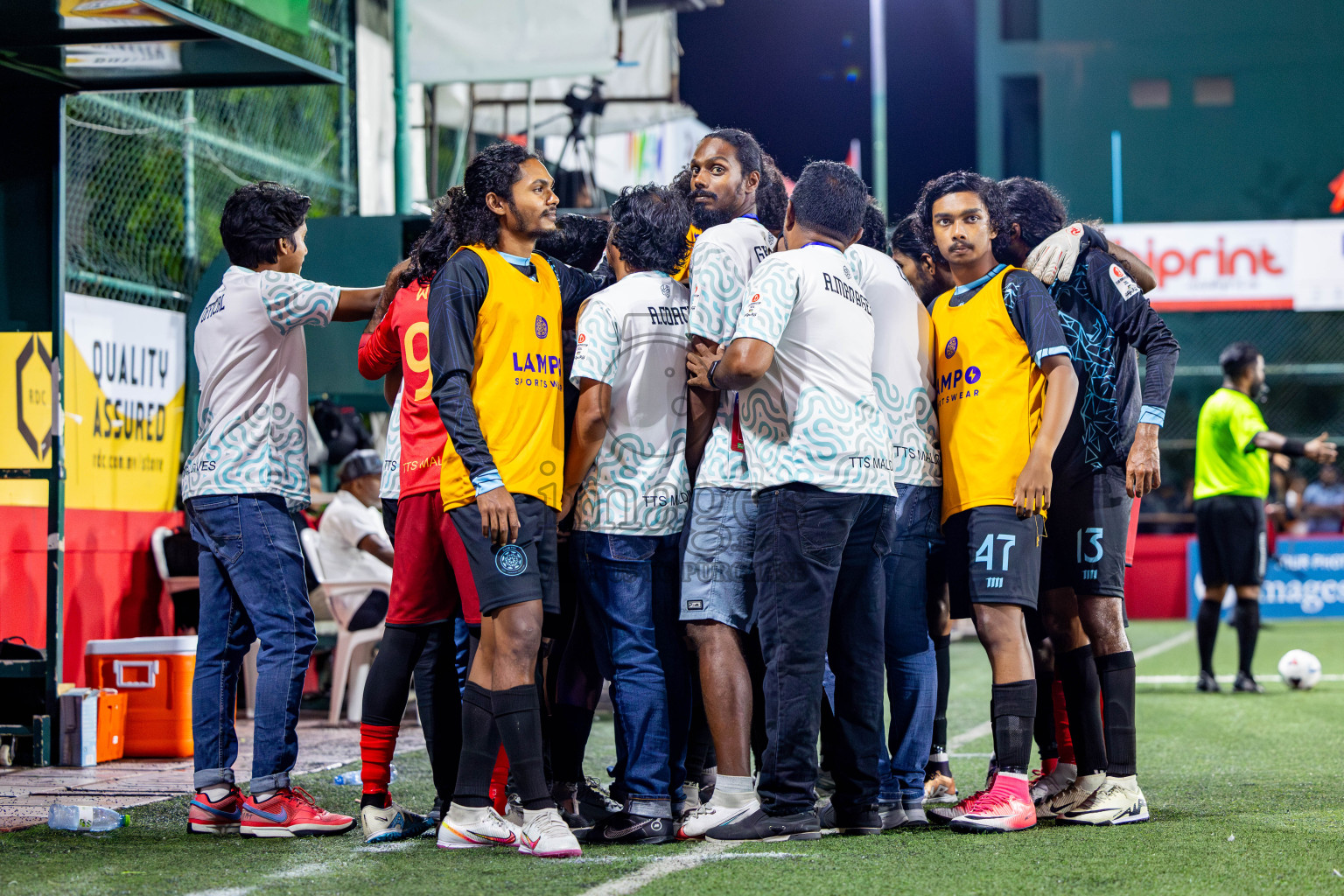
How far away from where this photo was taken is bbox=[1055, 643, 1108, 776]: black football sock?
512cm

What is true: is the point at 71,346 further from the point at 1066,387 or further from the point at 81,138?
the point at 1066,387

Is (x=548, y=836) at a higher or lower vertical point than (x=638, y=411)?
lower

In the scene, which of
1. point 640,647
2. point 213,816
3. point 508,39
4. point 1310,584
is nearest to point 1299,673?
point 640,647

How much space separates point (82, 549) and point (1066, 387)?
599 cm

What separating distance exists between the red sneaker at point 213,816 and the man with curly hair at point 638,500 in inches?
49.2

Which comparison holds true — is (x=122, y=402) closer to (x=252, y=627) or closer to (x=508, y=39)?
(x=252, y=627)

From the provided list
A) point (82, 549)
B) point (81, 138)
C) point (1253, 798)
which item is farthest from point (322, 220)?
point (1253, 798)

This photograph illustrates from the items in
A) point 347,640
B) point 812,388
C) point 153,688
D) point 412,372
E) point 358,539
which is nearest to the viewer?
point 812,388

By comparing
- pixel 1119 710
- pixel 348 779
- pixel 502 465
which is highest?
pixel 502 465

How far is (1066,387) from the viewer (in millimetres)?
4773

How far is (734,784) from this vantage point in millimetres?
4547

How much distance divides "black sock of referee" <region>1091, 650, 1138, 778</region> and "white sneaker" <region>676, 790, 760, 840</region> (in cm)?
128

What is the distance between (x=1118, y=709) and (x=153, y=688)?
457 cm

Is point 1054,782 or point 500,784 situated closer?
point 500,784
